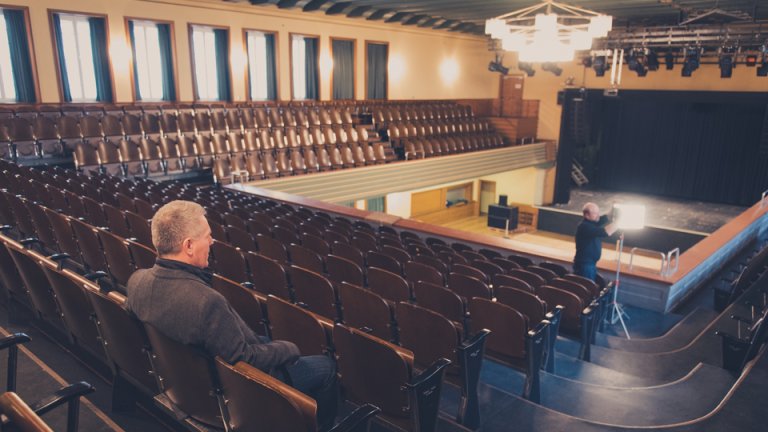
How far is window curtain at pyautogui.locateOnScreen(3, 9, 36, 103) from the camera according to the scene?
311 inches

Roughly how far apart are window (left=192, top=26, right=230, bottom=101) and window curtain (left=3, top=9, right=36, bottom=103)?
2692 millimetres

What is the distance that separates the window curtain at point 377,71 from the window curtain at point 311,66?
1597 mm

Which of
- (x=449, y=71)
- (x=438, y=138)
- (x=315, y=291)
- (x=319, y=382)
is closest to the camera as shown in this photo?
(x=319, y=382)

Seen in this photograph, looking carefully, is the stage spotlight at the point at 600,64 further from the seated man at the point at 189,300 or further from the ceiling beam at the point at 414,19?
the seated man at the point at 189,300

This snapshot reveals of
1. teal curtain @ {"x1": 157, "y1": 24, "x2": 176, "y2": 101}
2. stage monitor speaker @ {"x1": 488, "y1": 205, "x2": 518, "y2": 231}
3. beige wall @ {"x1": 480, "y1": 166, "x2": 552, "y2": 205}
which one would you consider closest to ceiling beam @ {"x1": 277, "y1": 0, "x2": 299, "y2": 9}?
teal curtain @ {"x1": 157, "y1": 24, "x2": 176, "y2": 101}

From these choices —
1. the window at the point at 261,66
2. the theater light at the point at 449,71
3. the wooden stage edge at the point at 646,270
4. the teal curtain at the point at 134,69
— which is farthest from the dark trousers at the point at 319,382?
the theater light at the point at 449,71

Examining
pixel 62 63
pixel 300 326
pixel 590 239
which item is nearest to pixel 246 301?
pixel 300 326

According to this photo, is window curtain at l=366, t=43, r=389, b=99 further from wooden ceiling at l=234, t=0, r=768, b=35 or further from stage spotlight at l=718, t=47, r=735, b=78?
stage spotlight at l=718, t=47, r=735, b=78

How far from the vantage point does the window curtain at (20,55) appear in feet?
25.9

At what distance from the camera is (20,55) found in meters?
8.02

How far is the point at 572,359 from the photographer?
12.6 feet

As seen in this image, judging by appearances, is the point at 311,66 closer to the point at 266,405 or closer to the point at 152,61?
the point at 152,61

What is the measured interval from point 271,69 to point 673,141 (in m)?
10.8

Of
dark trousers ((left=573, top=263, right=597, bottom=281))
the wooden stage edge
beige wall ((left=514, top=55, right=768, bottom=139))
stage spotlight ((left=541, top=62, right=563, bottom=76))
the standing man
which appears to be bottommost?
the wooden stage edge
